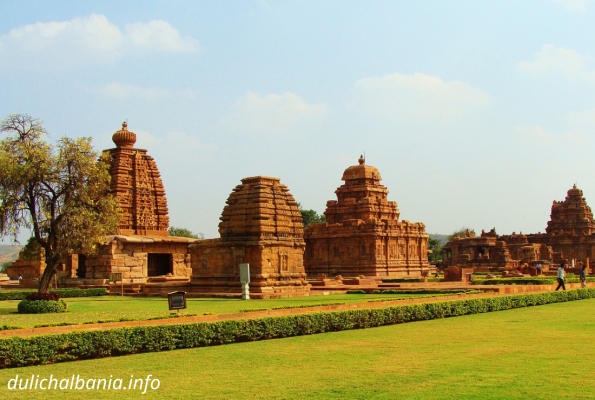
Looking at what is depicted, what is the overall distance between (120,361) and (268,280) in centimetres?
1716

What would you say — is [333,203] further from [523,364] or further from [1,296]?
[523,364]

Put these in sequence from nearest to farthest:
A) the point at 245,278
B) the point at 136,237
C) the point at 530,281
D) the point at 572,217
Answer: the point at 245,278 → the point at 530,281 → the point at 136,237 → the point at 572,217

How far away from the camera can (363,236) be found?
4888 cm

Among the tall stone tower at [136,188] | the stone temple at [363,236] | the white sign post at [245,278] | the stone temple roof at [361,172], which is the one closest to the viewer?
the white sign post at [245,278]

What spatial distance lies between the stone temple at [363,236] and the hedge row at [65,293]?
22511 mm

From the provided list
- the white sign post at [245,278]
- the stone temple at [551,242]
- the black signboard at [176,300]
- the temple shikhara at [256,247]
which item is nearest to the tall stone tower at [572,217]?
the stone temple at [551,242]

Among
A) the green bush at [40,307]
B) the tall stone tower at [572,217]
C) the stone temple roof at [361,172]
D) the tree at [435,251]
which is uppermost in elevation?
the stone temple roof at [361,172]

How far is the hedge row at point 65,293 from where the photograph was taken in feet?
91.4

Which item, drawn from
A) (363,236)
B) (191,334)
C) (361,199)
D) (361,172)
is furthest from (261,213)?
(361,172)

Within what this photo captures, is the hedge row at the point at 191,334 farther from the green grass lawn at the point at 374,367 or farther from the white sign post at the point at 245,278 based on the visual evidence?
the white sign post at the point at 245,278

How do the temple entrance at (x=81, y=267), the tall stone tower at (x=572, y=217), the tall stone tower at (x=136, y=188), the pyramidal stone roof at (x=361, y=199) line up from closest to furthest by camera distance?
the temple entrance at (x=81, y=267) < the tall stone tower at (x=136, y=188) < the pyramidal stone roof at (x=361, y=199) < the tall stone tower at (x=572, y=217)

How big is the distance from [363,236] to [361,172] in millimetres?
7153

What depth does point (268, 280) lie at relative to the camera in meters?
27.8

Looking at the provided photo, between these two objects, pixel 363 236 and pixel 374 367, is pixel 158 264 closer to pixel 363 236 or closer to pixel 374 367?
pixel 363 236
